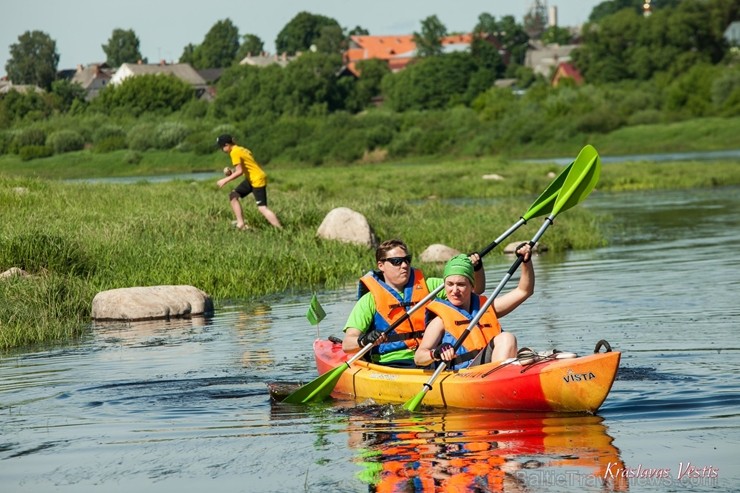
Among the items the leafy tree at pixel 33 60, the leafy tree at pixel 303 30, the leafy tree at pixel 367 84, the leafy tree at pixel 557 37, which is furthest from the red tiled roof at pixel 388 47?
the leafy tree at pixel 33 60

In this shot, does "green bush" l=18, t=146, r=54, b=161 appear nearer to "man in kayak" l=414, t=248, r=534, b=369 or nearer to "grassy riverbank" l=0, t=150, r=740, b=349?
"grassy riverbank" l=0, t=150, r=740, b=349

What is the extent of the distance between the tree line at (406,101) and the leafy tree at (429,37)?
15.9m

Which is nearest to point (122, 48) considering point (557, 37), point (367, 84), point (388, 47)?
point (388, 47)

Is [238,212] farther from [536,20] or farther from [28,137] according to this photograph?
[536,20]

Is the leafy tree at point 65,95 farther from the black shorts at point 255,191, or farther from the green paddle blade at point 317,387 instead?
the green paddle blade at point 317,387

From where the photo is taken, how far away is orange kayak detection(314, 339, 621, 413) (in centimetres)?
838

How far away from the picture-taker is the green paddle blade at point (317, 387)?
9789 millimetres

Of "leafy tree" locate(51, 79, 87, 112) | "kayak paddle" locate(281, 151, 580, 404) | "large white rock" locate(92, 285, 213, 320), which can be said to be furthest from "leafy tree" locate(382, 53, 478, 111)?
"kayak paddle" locate(281, 151, 580, 404)

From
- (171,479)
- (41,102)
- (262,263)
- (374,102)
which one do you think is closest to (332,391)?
(171,479)

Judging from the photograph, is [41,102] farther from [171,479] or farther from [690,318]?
[171,479]

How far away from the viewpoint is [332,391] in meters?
10.2

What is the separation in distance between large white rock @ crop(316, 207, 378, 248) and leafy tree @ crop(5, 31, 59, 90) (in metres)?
53.3

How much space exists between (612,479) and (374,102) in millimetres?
86826

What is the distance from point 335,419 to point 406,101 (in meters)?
77.3
